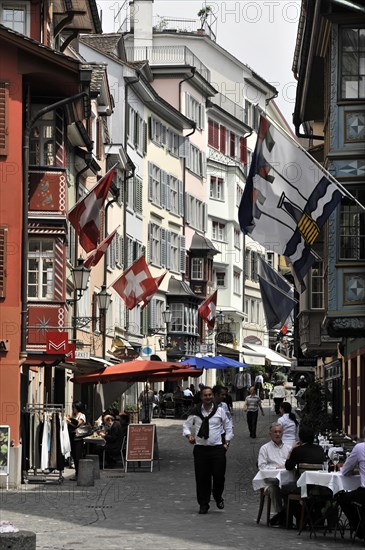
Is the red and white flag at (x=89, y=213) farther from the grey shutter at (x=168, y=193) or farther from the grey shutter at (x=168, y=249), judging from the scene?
the grey shutter at (x=168, y=193)

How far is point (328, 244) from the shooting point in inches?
1183

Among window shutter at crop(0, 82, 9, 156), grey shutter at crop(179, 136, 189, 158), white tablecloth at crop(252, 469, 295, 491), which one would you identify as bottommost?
white tablecloth at crop(252, 469, 295, 491)

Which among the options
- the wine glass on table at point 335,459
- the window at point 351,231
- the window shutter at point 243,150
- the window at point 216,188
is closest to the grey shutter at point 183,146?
the window at point 216,188

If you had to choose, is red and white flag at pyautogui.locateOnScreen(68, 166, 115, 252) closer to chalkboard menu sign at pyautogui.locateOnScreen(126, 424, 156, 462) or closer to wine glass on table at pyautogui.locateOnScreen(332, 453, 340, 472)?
chalkboard menu sign at pyautogui.locateOnScreen(126, 424, 156, 462)

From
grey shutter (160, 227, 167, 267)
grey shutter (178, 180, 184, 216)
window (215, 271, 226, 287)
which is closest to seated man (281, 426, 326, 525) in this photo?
grey shutter (160, 227, 167, 267)

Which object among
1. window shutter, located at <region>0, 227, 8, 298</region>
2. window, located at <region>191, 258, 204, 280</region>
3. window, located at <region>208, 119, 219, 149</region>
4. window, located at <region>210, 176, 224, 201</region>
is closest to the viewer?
window shutter, located at <region>0, 227, 8, 298</region>

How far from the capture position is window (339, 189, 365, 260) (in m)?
29.4

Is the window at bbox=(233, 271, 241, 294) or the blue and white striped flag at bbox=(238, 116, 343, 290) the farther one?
the window at bbox=(233, 271, 241, 294)

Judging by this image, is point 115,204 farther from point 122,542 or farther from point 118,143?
point 122,542

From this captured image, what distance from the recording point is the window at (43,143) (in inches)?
1337

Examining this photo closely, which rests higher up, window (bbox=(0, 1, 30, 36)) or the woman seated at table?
window (bbox=(0, 1, 30, 36))

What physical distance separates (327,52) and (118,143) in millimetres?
28596

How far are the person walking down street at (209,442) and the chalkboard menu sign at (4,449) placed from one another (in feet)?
20.9

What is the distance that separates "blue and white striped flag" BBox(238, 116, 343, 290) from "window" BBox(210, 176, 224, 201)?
209 feet
